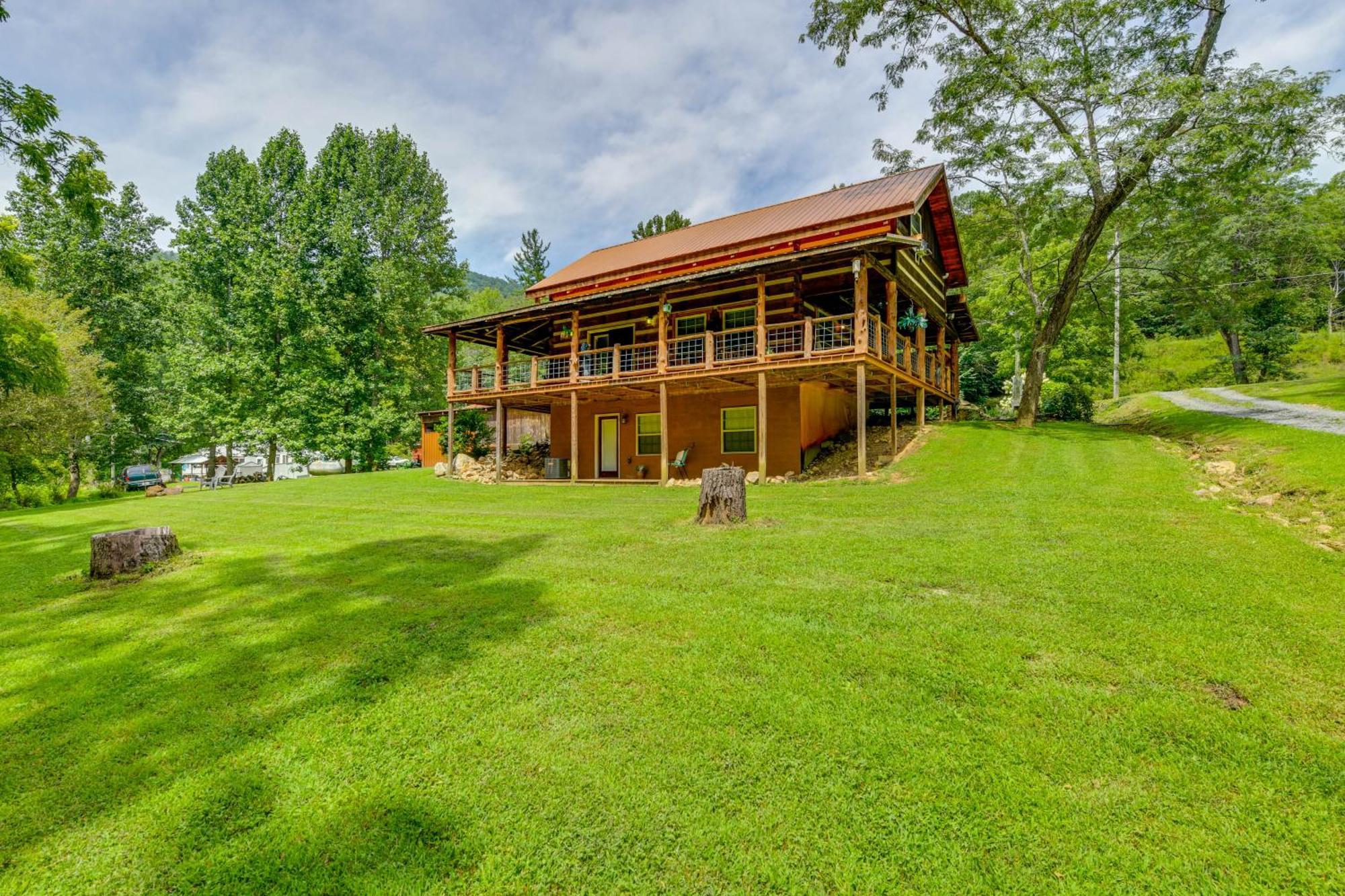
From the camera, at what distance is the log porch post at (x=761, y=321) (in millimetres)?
11883

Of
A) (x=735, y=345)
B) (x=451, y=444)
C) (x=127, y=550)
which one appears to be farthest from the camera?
(x=451, y=444)

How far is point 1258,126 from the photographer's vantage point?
11.9 metres

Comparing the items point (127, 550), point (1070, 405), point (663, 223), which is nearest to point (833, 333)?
Result: point (127, 550)

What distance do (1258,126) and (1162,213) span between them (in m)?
3.90

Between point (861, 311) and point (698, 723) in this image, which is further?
point (861, 311)

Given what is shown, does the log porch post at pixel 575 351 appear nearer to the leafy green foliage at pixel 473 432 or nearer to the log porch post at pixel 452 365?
the log porch post at pixel 452 365

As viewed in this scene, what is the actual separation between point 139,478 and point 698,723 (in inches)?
1427

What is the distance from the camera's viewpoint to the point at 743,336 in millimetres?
14125

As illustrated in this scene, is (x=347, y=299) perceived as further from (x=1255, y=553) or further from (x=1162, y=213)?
(x=1162, y=213)

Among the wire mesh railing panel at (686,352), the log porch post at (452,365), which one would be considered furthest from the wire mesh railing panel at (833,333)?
the log porch post at (452,365)

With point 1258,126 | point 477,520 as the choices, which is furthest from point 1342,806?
point 1258,126

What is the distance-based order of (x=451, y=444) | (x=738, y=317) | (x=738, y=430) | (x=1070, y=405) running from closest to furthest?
1. (x=738, y=430)
2. (x=738, y=317)
3. (x=451, y=444)
4. (x=1070, y=405)

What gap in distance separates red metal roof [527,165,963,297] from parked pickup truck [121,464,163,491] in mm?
22497

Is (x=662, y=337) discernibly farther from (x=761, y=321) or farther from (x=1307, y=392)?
(x=1307, y=392)
